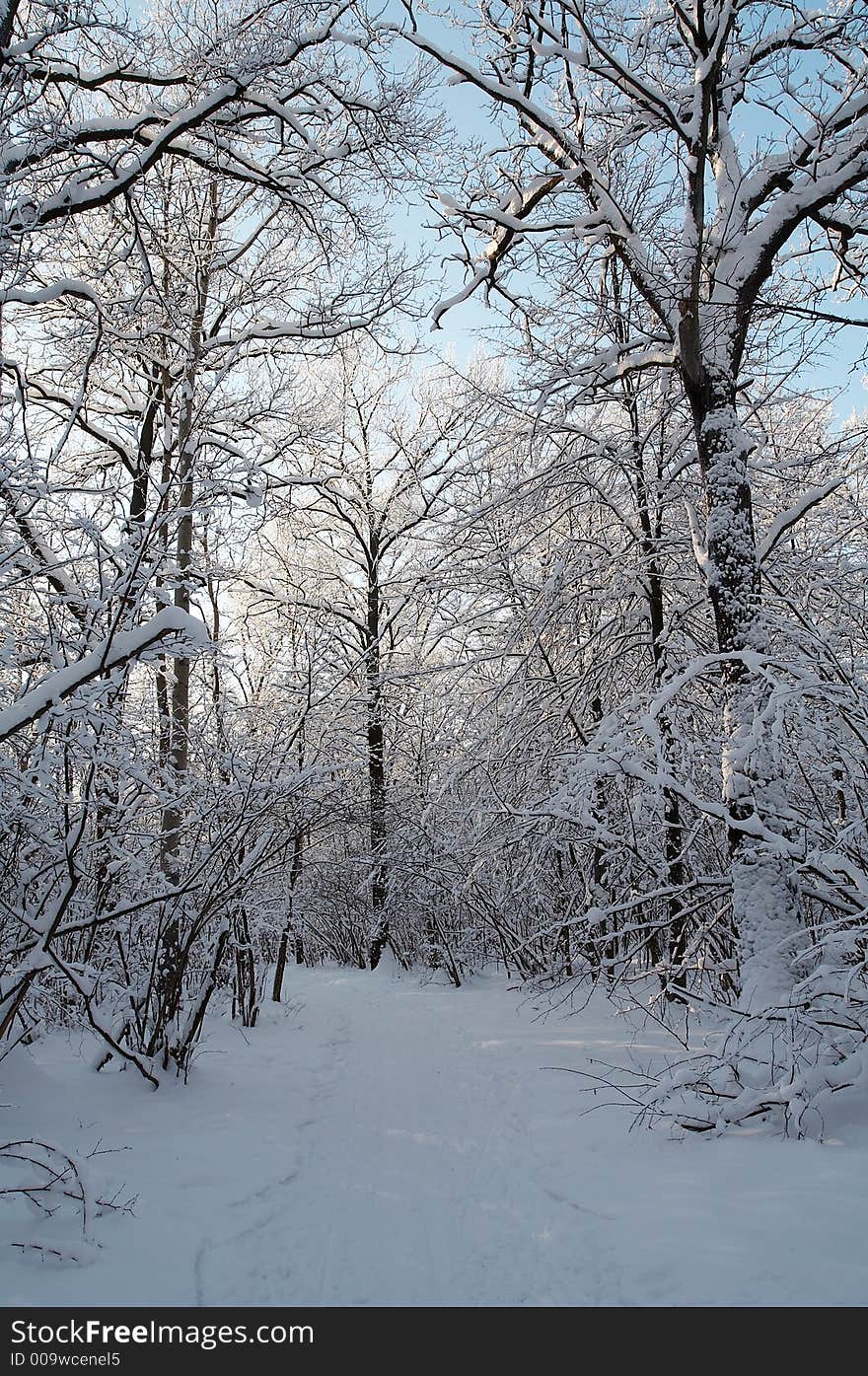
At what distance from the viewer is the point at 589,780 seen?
4211 millimetres

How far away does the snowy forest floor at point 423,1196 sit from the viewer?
8.01 feet

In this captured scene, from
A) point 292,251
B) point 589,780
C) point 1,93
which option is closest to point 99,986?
point 589,780

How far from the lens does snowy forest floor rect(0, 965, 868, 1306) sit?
2.44 metres

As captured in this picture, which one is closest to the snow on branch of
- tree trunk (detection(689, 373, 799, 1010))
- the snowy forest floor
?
the snowy forest floor

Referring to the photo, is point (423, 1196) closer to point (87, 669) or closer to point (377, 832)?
point (87, 669)

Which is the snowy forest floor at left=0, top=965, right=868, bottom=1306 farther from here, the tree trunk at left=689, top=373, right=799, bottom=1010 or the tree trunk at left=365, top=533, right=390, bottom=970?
the tree trunk at left=365, top=533, right=390, bottom=970

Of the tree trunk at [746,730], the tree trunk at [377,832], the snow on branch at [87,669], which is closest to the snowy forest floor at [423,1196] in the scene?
the tree trunk at [746,730]

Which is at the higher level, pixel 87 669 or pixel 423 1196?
pixel 87 669

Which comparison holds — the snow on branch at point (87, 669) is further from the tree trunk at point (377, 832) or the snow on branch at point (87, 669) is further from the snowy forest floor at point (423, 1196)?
the tree trunk at point (377, 832)

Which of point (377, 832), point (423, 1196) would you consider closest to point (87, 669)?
point (423, 1196)

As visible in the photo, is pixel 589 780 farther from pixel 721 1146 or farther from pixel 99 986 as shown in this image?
pixel 99 986

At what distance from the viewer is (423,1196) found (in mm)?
3377

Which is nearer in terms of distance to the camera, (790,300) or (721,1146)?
(721,1146)
